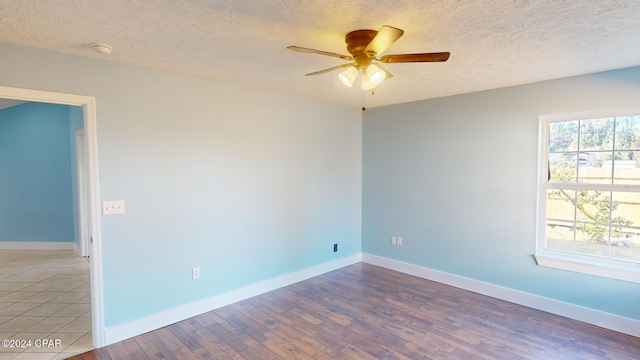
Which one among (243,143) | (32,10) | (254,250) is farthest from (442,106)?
(32,10)

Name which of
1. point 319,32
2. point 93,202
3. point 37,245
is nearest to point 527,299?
point 319,32

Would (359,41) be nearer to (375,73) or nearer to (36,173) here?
(375,73)

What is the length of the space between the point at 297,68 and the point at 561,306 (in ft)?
11.3

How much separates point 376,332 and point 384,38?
243 centimetres

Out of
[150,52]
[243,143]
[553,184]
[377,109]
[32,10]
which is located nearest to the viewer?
[32,10]

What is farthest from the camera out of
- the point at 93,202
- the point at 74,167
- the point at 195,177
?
the point at 74,167

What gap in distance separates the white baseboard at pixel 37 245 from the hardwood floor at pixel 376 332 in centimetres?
419

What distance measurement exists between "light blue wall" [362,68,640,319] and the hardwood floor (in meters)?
0.39

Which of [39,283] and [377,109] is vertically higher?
[377,109]

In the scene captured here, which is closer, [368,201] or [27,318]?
[27,318]

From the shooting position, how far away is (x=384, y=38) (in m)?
1.67

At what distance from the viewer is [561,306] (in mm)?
3145

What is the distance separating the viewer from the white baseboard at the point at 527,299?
9.29 ft

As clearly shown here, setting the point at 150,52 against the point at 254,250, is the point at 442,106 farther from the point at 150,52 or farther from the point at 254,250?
the point at 150,52
